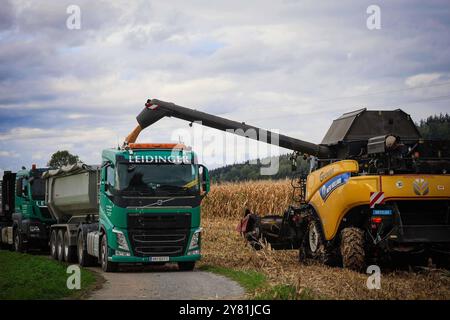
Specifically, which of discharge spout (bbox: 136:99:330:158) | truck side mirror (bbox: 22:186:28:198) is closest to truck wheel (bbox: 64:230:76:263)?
discharge spout (bbox: 136:99:330:158)

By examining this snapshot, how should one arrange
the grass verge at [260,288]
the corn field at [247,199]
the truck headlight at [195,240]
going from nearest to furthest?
the grass verge at [260,288], the truck headlight at [195,240], the corn field at [247,199]

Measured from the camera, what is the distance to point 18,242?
1233 inches

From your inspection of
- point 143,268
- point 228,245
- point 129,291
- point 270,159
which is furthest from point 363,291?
point 228,245

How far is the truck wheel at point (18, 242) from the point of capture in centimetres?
3072

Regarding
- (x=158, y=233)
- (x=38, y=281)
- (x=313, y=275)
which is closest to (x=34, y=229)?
(x=158, y=233)

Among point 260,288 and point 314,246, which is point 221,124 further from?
point 260,288

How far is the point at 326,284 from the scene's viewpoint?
15945 millimetres

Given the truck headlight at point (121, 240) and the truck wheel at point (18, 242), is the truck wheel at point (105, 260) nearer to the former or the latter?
the truck headlight at point (121, 240)

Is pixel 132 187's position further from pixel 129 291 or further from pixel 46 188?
pixel 46 188

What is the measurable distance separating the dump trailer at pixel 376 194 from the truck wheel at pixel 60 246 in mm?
8206

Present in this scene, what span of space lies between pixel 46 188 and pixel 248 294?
1635 centimetres

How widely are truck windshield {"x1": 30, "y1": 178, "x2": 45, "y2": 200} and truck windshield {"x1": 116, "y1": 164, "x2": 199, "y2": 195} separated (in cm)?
1016

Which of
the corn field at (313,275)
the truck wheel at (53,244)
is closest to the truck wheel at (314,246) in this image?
the corn field at (313,275)

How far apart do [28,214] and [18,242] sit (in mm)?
1435
